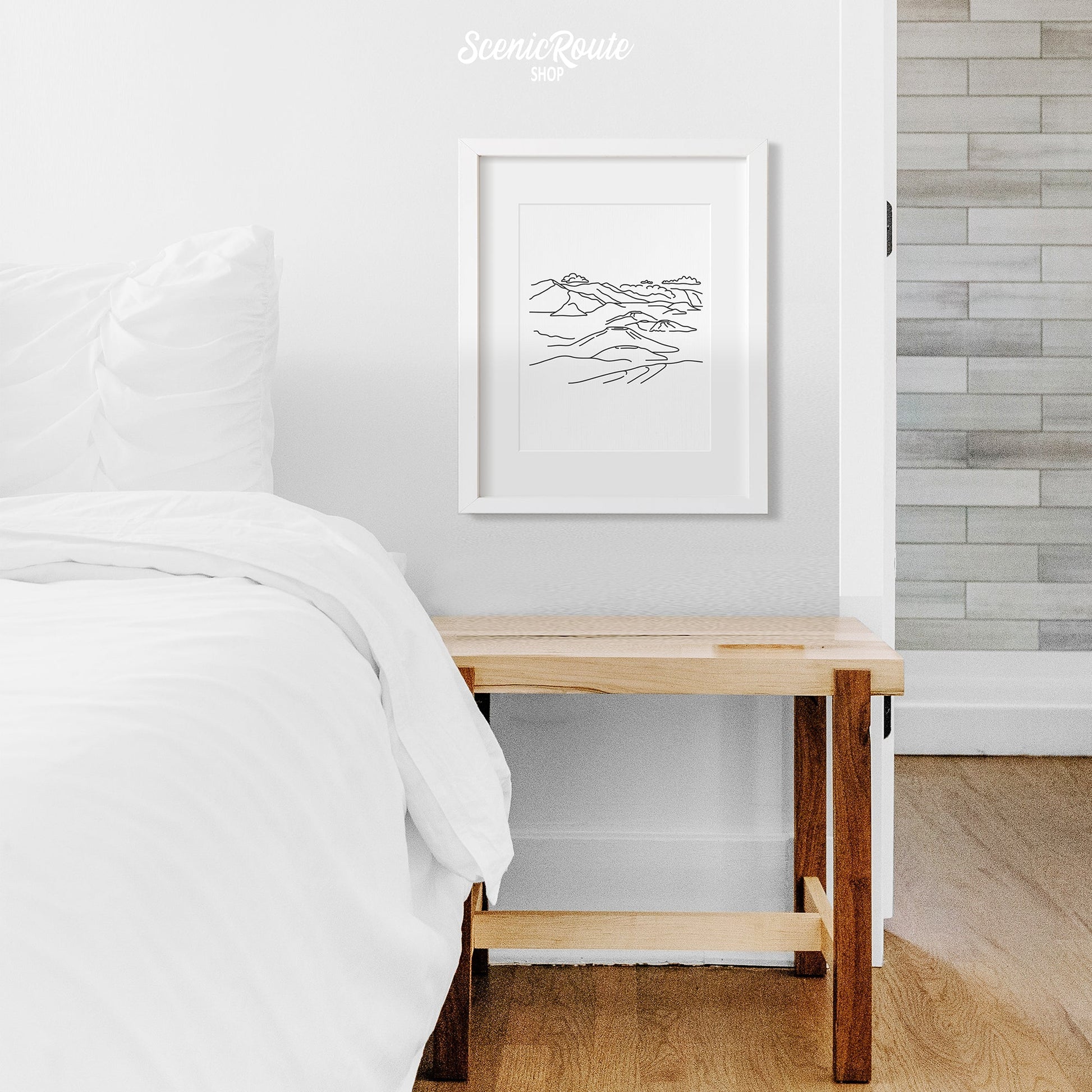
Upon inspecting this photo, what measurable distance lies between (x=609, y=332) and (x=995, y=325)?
6.74 ft

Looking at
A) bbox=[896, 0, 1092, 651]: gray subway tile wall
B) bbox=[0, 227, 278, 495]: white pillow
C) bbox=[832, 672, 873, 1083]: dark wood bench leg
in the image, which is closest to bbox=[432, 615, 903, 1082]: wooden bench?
bbox=[832, 672, 873, 1083]: dark wood bench leg

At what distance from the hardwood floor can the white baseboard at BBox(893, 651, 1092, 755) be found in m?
0.86

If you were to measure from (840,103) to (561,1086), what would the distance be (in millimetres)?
1539

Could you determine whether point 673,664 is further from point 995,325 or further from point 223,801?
point 995,325

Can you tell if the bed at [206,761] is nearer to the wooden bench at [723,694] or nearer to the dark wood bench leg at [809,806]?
the wooden bench at [723,694]

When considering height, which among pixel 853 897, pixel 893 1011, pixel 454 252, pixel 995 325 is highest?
pixel 995 325

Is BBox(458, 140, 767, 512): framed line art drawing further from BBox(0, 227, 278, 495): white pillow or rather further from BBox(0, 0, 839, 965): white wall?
BBox(0, 227, 278, 495): white pillow

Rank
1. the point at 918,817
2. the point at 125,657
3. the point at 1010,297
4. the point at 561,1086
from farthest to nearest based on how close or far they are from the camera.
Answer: the point at 1010,297 → the point at 918,817 → the point at 561,1086 → the point at 125,657

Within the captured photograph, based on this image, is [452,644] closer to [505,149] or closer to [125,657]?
[125,657]

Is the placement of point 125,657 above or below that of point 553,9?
below

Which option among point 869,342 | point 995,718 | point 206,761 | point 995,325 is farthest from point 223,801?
point 995,325

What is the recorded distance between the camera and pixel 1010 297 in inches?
128

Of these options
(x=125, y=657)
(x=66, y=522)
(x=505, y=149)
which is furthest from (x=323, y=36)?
(x=125, y=657)

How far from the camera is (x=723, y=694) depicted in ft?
4.64
